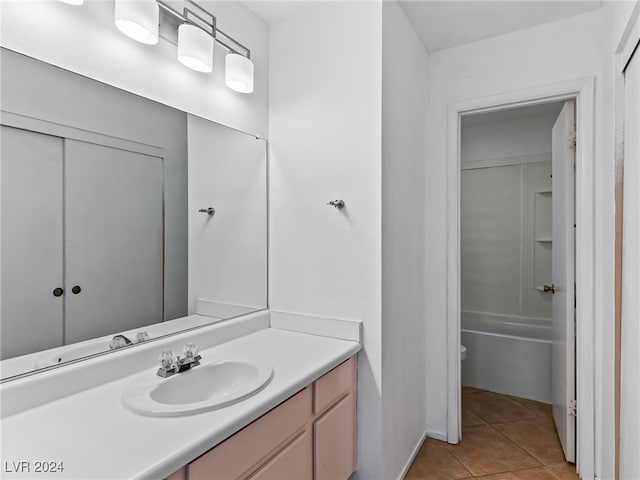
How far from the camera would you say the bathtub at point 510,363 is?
9.70ft

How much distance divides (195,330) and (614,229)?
1867mm

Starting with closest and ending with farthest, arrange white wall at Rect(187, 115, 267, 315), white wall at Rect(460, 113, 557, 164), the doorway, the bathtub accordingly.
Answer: white wall at Rect(187, 115, 267, 315) → the bathtub → the doorway → white wall at Rect(460, 113, 557, 164)

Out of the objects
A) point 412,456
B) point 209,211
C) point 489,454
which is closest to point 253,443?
point 209,211

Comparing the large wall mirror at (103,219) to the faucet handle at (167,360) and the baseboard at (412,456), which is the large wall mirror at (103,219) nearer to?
the faucet handle at (167,360)

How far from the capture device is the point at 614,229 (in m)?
1.64

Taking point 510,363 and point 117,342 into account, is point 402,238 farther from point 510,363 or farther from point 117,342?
point 510,363

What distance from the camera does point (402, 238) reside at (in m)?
2.02

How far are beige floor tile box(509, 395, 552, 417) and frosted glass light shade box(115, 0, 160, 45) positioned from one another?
10.8 ft

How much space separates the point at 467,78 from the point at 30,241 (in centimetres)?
237

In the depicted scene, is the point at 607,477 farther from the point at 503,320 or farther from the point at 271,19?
the point at 271,19

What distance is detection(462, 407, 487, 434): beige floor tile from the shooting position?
2.61 m

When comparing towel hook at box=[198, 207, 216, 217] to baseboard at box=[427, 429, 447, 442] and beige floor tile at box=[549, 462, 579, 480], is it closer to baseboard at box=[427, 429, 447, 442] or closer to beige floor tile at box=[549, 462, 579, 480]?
baseboard at box=[427, 429, 447, 442]

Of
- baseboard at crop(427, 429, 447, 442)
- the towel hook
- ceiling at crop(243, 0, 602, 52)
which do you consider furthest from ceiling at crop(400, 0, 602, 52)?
baseboard at crop(427, 429, 447, 442)

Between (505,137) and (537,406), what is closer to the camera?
(537,406)
